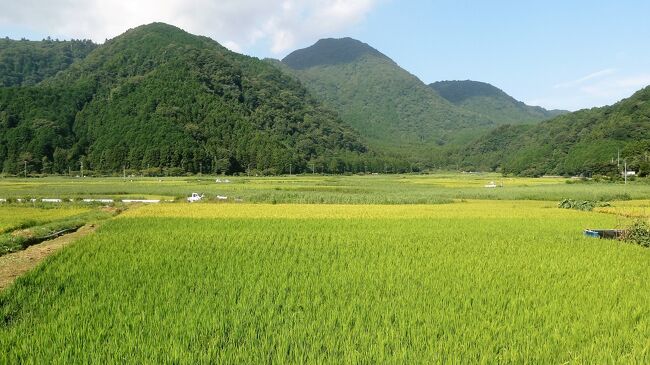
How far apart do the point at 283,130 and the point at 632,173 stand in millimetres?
82977

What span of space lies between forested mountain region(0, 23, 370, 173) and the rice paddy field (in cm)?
8455

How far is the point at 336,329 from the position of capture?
5480 millimetres

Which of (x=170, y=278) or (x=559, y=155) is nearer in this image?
(x=170, y=278)

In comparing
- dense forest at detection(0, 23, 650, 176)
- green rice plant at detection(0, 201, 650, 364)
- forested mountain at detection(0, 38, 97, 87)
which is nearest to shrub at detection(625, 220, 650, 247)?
A: green rice plant at detection(0, 201, 650, 364)

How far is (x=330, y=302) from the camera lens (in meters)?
6.64

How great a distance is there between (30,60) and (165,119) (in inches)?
4232

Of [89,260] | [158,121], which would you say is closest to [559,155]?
[158,121]

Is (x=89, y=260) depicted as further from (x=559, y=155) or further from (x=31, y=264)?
(x=559, y=155)

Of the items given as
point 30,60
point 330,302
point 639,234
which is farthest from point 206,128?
point 30,60

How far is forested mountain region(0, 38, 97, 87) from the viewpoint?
164250mm

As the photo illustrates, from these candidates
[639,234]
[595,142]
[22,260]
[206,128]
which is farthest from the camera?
[206,128]

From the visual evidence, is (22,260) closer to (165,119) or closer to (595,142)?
(595,142)

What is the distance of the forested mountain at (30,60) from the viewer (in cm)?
16425

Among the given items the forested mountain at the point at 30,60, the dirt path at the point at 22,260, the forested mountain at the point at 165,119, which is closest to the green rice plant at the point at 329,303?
the dirt path at the point at 22,260
